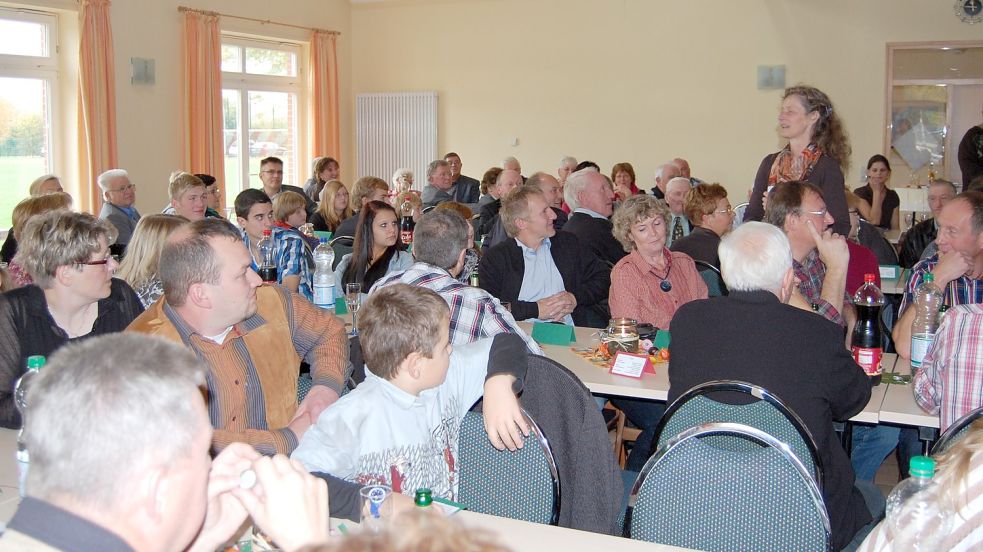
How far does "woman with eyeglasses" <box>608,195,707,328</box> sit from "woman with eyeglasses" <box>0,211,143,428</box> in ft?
7.73

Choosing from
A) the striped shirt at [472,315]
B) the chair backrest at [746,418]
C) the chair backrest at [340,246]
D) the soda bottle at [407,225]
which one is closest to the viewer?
the chair backrest at [746,418]

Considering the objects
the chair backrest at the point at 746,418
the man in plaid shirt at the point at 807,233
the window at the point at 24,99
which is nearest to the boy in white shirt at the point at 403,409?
the chair backrest at the point at 746,418

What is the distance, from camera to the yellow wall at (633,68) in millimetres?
10656

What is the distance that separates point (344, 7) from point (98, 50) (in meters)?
4.26

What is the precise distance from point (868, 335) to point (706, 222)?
8.13ft

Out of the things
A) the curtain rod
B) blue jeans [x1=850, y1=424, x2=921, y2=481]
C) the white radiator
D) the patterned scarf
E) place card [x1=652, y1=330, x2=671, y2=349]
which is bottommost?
blue jeans [x1=850, y1=424, x2=921, y2=481]

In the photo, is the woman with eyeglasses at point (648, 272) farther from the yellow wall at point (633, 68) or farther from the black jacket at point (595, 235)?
the yellow wall at point (633, 68)

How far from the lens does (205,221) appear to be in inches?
111

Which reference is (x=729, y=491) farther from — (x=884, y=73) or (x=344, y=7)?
(x=344, y=7)

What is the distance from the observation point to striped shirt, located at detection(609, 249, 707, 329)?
14.7 feet

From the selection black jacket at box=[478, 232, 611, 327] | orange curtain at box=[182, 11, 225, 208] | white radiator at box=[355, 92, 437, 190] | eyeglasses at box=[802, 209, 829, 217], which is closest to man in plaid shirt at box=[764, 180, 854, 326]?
eyeglasses at box=[802, 209, 829, 217]

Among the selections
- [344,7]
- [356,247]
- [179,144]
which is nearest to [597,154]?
[344,7]

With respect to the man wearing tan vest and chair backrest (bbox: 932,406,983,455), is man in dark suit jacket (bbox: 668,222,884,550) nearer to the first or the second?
chair backrest (bbox: 932,406,983,455)

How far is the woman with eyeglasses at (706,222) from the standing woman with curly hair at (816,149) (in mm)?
556
